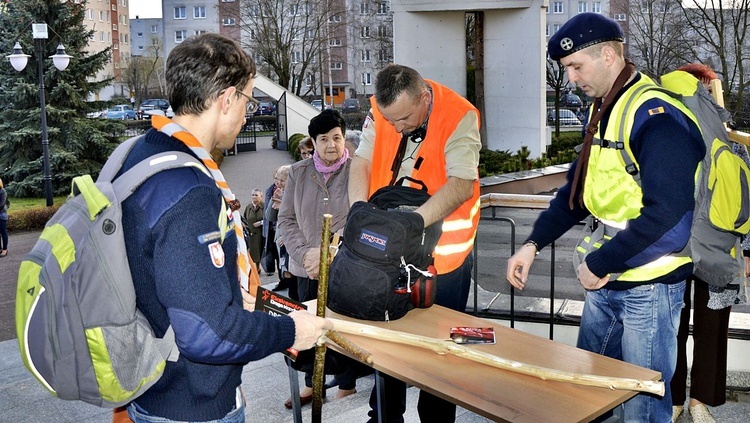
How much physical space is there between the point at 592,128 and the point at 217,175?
1573 mm

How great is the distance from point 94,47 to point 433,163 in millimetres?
86262

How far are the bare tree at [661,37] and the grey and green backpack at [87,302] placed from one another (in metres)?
34.6

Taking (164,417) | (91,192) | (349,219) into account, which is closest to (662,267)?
(349,219)

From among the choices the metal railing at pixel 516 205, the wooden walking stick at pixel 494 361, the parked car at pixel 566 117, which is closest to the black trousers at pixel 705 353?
the metal railing at pixel 516 205

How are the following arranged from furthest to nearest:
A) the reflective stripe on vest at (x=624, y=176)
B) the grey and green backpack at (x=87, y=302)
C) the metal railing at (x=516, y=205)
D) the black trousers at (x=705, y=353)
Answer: the metal railing at (x=516, y=205)
the black trousers at (x=705, y=353)
the reflective stripe on vest at (x=624, y=176)
the grey and green backpack at (x=87, y=302)

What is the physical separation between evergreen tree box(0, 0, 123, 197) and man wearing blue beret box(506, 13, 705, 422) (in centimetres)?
2438

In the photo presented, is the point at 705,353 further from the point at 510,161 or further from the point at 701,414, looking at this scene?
the point at 510,161

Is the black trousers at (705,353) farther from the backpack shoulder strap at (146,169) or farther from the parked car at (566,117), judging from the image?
the parked car at (566,117)

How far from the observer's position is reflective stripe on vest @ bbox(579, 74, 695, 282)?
3084mm

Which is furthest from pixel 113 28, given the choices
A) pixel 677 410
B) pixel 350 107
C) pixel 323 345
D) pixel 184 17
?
pixel 323 345

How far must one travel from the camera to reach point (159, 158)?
2230 mm

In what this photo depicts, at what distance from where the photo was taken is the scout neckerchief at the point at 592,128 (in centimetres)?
318

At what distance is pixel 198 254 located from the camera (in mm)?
2156

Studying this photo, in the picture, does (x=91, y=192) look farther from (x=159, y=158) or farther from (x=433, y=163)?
(x=433, y=163)
